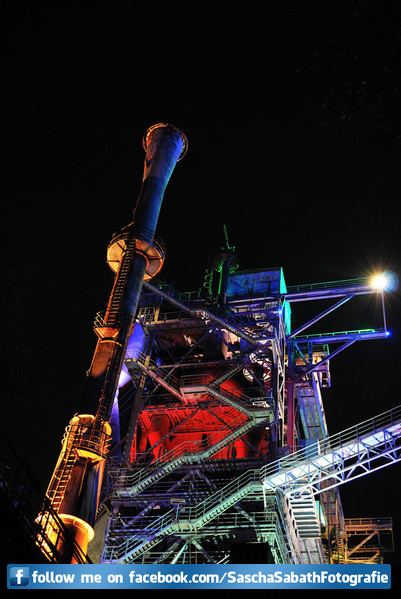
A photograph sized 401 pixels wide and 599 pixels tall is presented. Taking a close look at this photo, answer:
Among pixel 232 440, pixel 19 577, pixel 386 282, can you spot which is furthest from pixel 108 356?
pixel 19 577

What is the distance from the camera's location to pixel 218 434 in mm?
41094

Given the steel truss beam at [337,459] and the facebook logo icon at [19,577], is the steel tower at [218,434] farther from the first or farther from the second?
the facebook logo icon at [19,577]

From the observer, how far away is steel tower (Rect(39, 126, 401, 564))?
1304 inches

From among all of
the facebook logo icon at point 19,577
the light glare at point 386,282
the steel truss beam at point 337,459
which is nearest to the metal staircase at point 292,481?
the steel truss beam at point 337,459

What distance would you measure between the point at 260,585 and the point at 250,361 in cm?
2791

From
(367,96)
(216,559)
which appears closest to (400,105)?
(367,96)

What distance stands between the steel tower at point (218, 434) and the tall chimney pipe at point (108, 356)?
0.11 meters

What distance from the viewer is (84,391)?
33875 mm

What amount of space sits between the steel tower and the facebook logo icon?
16.6 meters

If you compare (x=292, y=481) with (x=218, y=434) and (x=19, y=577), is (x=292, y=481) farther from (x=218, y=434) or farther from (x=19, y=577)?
(x=19, y=577)

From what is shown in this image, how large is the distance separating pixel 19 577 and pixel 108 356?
2228cm

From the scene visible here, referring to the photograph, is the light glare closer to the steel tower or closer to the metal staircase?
the steel tower

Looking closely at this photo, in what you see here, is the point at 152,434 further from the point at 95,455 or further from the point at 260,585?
the point at 260,585

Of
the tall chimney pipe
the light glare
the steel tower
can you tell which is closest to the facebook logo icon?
the tall chimney pipe
